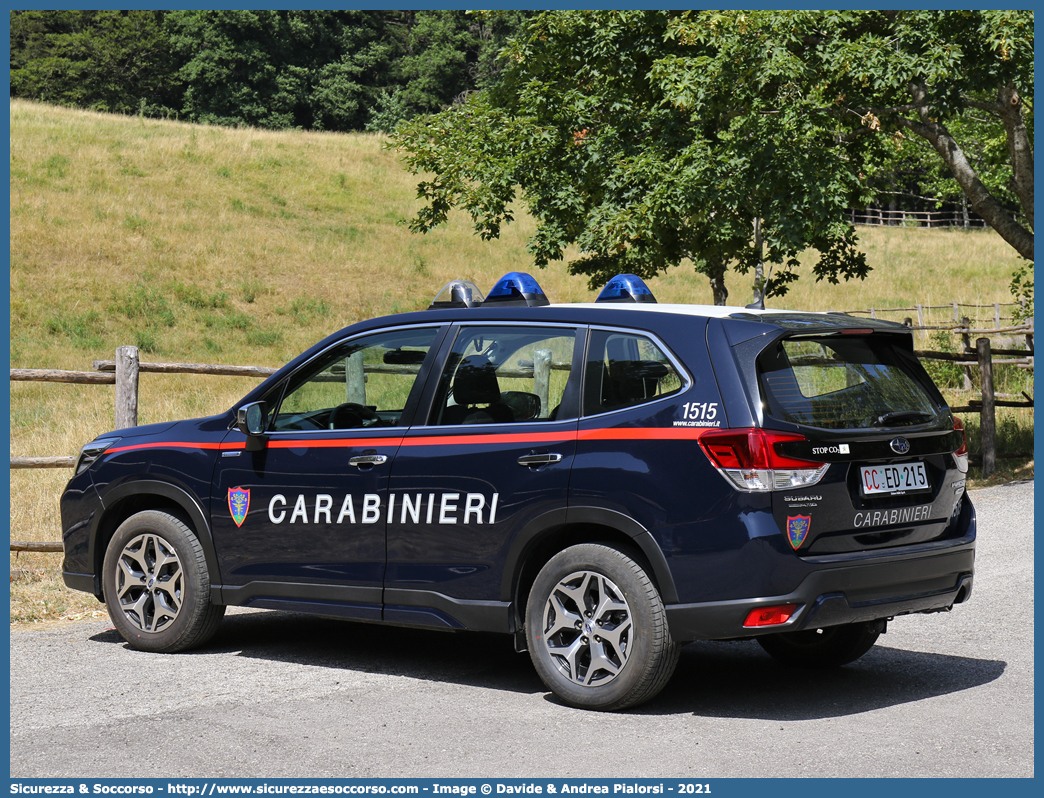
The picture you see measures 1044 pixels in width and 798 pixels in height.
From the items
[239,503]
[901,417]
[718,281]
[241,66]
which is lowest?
[239,503]

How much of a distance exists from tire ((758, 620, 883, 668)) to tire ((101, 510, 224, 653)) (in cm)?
321

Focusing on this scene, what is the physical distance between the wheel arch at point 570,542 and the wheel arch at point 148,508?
6.42 feet

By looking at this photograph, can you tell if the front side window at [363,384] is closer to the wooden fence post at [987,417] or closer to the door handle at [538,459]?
the door handle at [538,459]

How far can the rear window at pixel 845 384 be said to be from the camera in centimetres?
509

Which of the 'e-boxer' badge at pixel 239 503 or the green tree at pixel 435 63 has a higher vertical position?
the green tree at pixel 435 63

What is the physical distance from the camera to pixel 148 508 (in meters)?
7.00

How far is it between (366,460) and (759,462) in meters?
2.15

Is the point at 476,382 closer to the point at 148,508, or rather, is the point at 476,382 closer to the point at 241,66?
the point at 148,508

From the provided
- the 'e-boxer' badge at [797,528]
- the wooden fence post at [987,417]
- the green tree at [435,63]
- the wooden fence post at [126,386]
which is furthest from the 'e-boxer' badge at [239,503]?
the green tree at [435,63]

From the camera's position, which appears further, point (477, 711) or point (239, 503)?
point (239, 503)

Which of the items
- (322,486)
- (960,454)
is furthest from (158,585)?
(960,454)

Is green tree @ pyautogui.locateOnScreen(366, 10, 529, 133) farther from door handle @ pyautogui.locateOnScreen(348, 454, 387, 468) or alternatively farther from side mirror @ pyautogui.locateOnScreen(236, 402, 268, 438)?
door handle @ pyautogui.locateOnScreen(348, 454, 387, 468)

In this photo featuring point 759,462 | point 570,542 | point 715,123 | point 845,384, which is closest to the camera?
point 759,462

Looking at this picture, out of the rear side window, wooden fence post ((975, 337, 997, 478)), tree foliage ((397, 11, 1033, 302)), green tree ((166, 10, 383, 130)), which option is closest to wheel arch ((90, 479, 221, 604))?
the rear side window
